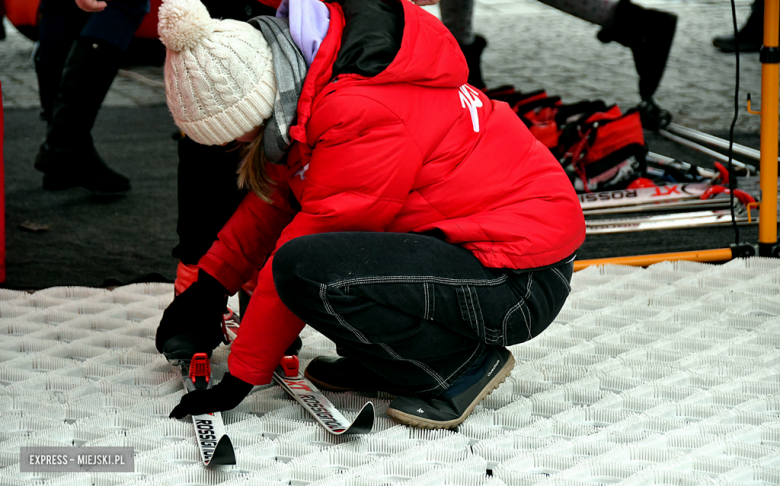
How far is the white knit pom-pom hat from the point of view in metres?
1.34

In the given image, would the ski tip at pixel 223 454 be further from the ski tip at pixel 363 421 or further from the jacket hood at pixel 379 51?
the jacket hood at pixel 379 51

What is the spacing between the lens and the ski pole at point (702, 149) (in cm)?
316

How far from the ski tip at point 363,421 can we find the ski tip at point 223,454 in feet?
0.68

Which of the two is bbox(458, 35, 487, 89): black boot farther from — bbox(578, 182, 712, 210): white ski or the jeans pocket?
the jeans pocket

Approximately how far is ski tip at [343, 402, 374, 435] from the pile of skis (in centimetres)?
149

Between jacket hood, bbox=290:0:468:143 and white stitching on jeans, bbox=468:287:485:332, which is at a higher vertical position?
jacket hood, bbox=290:0:468:143

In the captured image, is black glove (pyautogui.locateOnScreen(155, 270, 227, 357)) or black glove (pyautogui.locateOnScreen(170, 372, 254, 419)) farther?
black glove (pyautogui.locateOnScreen(155, 270, 227, 357))

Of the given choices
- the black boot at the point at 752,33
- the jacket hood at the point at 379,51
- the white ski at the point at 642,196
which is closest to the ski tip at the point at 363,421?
the jacket hood at the point at 379,51

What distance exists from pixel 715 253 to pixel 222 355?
56.7 inches

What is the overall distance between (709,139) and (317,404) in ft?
8.55

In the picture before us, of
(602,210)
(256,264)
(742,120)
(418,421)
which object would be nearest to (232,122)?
(256,264)

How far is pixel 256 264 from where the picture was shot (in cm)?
179

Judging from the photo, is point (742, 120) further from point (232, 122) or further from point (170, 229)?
point (232, 122)

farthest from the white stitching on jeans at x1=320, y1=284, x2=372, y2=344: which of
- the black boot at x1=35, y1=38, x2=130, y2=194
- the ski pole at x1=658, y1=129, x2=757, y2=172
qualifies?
the ski pole at x1=658, y1=129, x2=757, y2=172
